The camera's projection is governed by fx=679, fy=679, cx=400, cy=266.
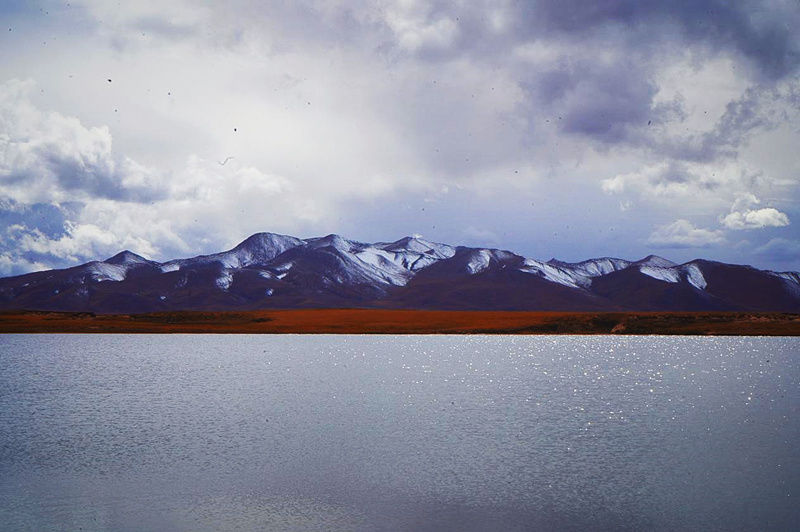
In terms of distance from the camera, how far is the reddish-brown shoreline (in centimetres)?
13012

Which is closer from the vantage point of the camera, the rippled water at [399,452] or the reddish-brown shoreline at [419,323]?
the rippled water at [399,452]

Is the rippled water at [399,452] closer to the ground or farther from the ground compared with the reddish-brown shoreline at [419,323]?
closer to the ground

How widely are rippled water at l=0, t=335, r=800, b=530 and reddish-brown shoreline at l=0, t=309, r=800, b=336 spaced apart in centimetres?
8235

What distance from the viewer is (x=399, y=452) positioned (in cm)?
2508

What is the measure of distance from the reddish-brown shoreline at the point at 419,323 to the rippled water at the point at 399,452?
Result: 82352mm

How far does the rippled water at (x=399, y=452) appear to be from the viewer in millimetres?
18000

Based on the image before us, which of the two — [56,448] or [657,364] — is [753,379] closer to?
[657,364]

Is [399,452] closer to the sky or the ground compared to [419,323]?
closer to the ground

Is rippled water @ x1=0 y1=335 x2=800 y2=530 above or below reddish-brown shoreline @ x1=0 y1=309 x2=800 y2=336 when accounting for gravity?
below

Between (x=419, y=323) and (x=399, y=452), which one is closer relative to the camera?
(x=399, y=452)

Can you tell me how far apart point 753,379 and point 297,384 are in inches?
1303

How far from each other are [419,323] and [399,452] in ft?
411

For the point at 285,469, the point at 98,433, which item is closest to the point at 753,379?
the point at 285,469

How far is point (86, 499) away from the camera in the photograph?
63.9ft
